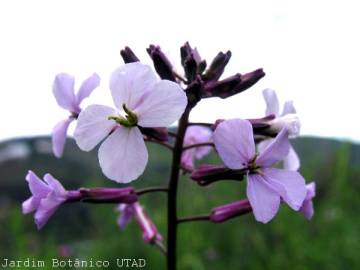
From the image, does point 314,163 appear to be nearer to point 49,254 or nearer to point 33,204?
point 49,254

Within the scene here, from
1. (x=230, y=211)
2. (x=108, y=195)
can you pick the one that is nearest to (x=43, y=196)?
(x=108, y=195)

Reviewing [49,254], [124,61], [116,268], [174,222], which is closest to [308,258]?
[116,268]

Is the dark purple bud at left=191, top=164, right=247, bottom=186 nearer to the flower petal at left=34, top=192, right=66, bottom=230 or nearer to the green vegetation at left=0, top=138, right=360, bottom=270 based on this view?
the flower petal at left=34, top=192, right=66, bottom=230

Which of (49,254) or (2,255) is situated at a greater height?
(49,254)

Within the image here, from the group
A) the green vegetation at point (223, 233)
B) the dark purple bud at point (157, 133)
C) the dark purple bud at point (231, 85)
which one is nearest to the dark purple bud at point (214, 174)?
the dark purple bud at point (157, 133)

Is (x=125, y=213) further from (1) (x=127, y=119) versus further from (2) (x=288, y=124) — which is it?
(2) (x=288, y=124)

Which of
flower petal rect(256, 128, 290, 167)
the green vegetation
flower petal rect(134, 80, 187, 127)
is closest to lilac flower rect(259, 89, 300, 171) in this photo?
flower petal rect(256, 128, 290, 167)

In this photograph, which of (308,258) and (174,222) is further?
(308,258)
